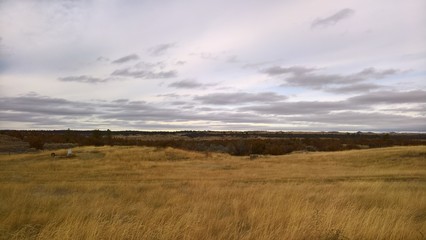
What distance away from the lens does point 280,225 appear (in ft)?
22.2

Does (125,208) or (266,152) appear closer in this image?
(125,208)

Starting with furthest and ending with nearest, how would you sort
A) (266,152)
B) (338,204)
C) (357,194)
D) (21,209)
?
(266,152) < (357,194) < (338,204) < (21,209)

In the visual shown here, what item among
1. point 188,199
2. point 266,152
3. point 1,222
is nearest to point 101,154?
point 266,152

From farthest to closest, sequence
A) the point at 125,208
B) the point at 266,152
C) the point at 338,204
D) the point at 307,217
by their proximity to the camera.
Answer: the point at 266,152
the point at 338,204
the point at 125,208
the point at 307,217

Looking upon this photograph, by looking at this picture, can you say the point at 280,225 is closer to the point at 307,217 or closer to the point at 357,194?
the point at 307,217

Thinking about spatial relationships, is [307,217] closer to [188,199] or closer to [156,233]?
[156,233]

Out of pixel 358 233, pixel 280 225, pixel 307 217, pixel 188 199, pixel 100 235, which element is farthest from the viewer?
pixel 188 199

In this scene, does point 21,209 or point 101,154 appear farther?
point 101,154

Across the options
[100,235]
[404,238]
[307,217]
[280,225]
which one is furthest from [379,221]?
[100,235]

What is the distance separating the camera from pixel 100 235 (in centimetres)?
593

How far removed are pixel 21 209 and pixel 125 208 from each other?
7.53 ft

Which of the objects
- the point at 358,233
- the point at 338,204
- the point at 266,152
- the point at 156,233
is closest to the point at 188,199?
the point at 338,204

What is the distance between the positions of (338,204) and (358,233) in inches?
138

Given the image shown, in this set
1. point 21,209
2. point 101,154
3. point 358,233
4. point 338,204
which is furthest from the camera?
point 101,154
